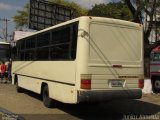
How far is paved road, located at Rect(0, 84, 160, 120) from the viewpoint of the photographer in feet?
40.2

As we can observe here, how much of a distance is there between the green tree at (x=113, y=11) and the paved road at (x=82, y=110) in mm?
32254

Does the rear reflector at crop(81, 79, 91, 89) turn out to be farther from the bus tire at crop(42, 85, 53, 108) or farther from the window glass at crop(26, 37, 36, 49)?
the window glass at crop(26, 37, 36, 49)

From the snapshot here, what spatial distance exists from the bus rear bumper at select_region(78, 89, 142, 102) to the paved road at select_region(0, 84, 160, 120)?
2.65ft

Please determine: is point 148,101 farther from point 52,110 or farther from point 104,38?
point 104,38

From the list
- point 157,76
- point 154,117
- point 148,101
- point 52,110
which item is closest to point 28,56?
point 52,110

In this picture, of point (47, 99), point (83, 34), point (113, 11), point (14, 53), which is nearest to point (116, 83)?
point (83, 34)

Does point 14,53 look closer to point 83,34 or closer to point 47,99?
point 47,99

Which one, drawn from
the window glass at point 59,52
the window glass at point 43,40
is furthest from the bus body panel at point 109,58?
the window glass at point 43,40

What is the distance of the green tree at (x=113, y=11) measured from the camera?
161ft

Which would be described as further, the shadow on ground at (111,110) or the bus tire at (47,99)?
the bus tire at (47,99)

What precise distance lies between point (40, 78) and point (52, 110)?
1.63 metres

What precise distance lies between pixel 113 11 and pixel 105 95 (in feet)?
128

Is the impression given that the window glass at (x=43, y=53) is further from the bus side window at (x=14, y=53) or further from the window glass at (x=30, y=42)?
the bus side window at (x=14, y=53)

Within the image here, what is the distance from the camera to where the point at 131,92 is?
11.9m
